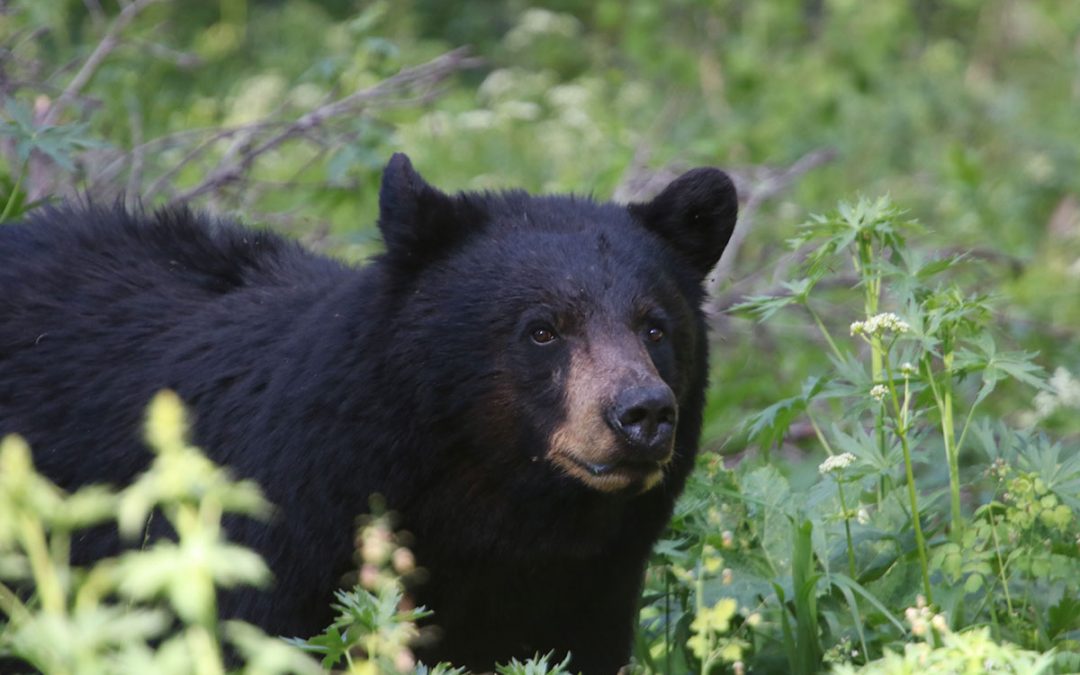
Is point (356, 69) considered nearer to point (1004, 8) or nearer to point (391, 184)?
point (391, 184)

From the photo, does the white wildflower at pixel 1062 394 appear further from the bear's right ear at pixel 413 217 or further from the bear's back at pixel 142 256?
the bear's back at pixel 142 256

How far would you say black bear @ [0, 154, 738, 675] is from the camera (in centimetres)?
412

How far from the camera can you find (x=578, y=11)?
15461 mm

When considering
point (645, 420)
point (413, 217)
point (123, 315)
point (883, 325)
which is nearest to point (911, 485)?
point (883, 325)

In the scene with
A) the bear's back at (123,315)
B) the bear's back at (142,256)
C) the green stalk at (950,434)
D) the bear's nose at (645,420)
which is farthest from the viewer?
the bear's back at (142,256)

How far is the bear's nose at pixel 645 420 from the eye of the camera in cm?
390

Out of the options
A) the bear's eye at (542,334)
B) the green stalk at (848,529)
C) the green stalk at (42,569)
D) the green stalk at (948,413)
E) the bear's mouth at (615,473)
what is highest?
the green stalk at (42,569)

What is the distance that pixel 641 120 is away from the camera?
40.3 ft

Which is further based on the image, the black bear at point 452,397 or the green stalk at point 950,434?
the green stalk at point 950,434

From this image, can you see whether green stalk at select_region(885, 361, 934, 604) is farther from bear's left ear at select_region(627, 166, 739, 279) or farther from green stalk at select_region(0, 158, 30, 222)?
green stalk at select_region(0, 158, 30, 222)

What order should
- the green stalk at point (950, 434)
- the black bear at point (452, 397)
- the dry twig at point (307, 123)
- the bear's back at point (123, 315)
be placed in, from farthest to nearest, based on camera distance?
1. the dry twig at point (307, 123)
2. the bear's back at point (123, 315)
3. the green stalk at point (950, 434)
4. the black bear at point (452, 397)

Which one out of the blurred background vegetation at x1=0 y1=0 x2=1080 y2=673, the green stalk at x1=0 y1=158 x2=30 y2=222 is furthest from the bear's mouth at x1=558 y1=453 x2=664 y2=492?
the green stalk at x1=0 y1=158 x2=30 y2=222

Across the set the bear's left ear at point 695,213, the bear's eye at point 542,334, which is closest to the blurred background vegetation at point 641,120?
the bear's left ear at point 695,213

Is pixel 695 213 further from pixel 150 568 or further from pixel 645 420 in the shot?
pixel 150 568
